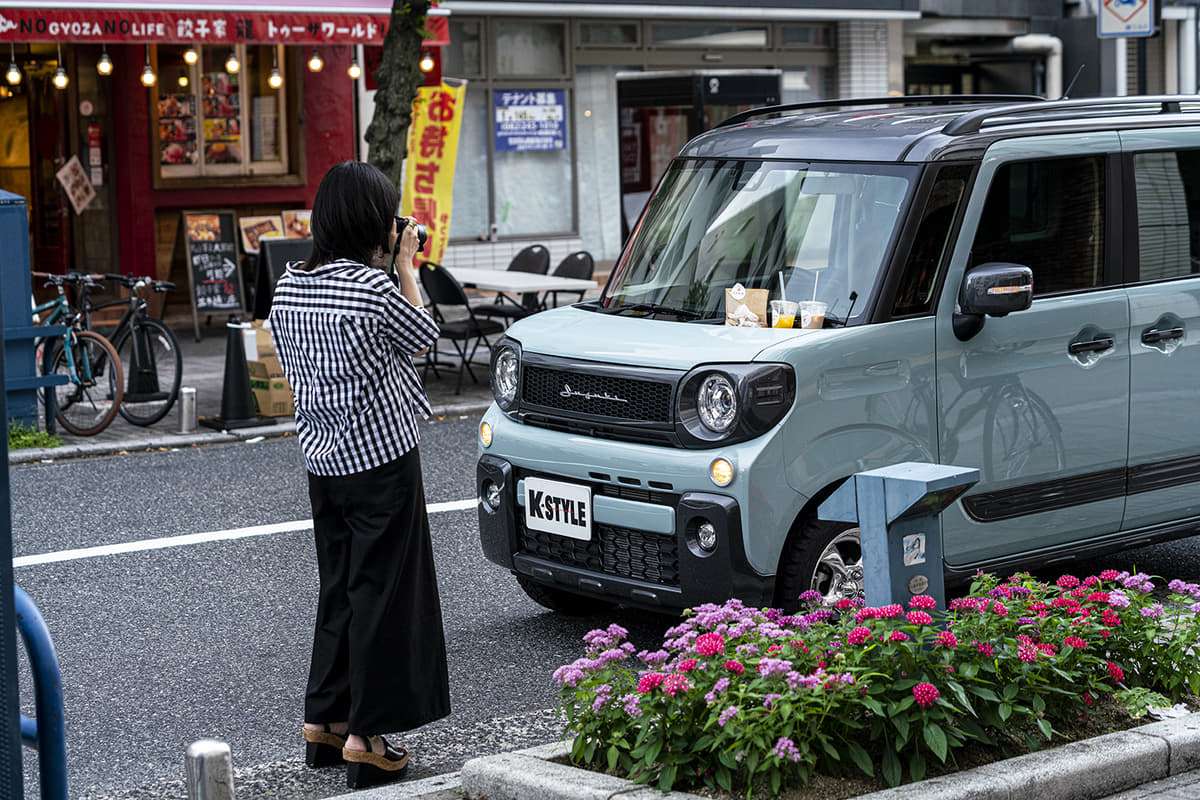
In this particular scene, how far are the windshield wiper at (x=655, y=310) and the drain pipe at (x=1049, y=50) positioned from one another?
21.2 meters

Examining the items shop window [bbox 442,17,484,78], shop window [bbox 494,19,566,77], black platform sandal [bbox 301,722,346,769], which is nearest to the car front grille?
black platform sandal [bbox 301,722,346,769]

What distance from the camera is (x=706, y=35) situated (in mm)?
22406

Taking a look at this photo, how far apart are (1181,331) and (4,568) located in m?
4.96

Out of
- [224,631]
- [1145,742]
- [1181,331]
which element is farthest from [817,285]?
[224,631]

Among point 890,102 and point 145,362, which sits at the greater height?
point 890,102

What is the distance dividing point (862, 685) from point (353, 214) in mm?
1981

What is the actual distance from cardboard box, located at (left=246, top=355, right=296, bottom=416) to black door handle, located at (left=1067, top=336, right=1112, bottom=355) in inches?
276

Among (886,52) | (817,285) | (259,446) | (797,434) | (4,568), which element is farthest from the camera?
(886,52)

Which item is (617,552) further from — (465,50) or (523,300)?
(465,50)

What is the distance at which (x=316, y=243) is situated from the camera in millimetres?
4914

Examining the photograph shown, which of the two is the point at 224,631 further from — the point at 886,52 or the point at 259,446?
the point at 886,52

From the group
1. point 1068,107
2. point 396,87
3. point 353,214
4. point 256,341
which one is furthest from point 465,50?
point 353,214

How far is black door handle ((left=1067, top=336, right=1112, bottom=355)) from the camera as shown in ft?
21.0

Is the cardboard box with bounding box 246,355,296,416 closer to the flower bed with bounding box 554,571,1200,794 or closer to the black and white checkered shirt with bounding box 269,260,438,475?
the black and white checkered shirt with bounding box 269,260,438,475
